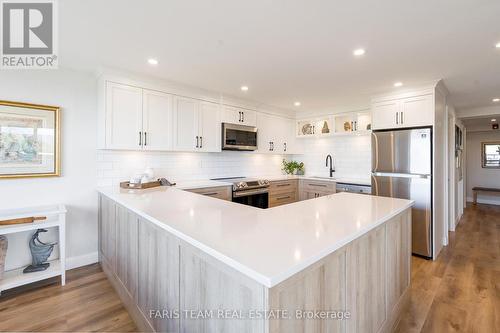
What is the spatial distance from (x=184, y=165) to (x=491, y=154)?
8.24m

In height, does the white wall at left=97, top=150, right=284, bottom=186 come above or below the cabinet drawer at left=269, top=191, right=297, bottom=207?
above

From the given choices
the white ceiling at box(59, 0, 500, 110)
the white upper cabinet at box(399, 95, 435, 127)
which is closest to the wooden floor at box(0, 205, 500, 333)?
the white upper cabinet at box(399, 95, 435, 127)

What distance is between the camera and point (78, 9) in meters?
1.66

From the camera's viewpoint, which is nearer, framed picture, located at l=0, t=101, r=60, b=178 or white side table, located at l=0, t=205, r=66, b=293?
white side table, located at l=0, t=205, r=66, b=293

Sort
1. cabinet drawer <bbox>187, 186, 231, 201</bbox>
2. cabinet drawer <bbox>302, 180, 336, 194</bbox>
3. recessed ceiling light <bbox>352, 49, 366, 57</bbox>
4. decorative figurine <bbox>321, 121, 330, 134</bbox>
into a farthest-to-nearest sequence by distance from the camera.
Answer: decorative figurine <bbox>321, 121, 330, 134</bbox>, cabinet drawer <bbox>302, 180, 336, 194</bbox>, cabinet drawer <bbox>187, 186, 231, 201</bbox>, recessed ceiling light <bbox>352, 49, 366, 57</bbox>

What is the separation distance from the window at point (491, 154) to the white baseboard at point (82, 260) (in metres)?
9.41

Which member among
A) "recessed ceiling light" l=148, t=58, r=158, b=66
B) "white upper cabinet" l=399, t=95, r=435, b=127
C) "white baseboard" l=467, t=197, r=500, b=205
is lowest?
"white baseboard" l=467, t=197, r=500, b=205

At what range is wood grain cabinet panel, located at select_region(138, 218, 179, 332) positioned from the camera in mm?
1356

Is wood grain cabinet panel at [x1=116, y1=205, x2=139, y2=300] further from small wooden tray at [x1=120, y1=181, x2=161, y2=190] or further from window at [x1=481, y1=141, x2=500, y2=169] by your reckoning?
window at [x1=481, y1=141, x2=500, y2=169]

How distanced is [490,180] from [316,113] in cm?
587

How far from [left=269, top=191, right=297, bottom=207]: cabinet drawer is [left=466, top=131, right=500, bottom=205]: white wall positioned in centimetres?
607

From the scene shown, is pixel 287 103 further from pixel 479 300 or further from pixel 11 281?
pixel 11 281

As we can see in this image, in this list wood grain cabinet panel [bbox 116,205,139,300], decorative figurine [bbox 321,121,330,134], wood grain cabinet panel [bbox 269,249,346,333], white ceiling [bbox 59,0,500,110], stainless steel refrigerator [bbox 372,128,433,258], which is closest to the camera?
wood grain cabinet panel [bbox 269,249,346,333]

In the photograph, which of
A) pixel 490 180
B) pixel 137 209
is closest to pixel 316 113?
pixel 137 209
